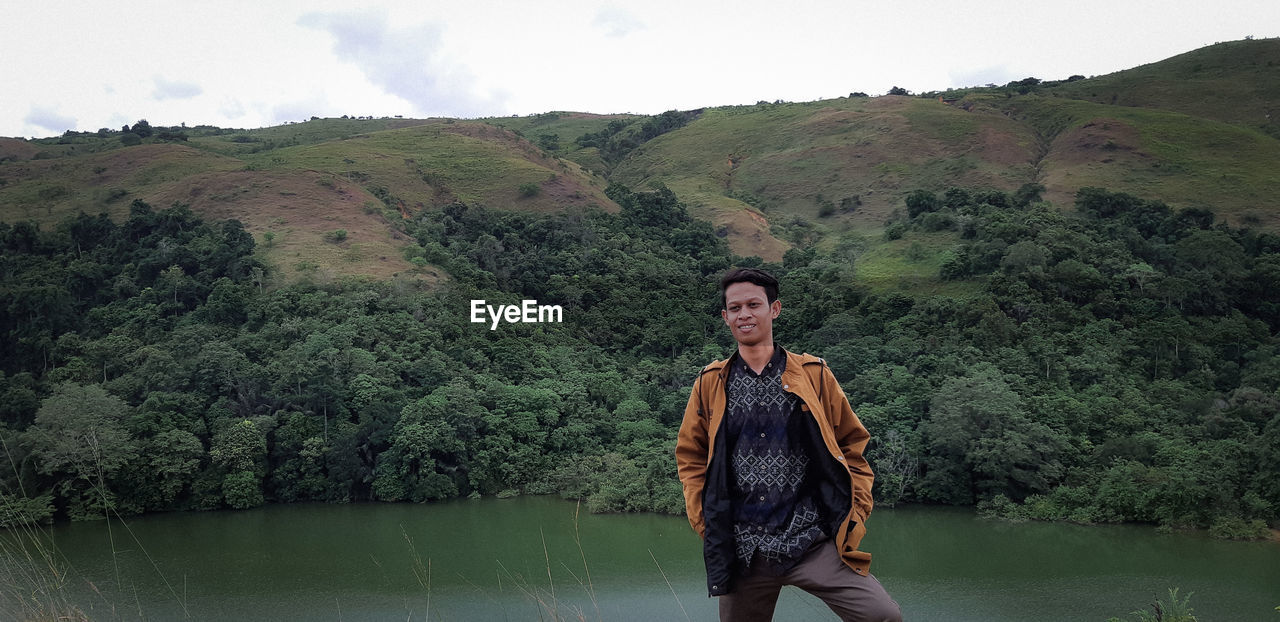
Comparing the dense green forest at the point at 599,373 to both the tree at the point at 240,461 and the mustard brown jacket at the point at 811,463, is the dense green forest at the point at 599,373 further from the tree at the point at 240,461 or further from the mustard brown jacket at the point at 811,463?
the mustard brown jacket at the point at 811,463

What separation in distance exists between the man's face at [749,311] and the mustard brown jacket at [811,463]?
0.37ft

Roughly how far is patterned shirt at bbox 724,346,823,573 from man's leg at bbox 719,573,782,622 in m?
0.07

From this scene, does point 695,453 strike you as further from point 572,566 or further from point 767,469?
point 572,566

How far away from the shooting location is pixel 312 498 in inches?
848

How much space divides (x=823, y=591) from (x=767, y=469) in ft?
1.22

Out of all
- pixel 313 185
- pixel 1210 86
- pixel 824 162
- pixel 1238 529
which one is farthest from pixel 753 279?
pixel 1210 86

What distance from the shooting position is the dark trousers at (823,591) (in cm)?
224

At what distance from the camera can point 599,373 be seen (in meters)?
25.4

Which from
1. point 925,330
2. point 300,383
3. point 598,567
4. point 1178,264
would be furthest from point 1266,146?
point 300,383

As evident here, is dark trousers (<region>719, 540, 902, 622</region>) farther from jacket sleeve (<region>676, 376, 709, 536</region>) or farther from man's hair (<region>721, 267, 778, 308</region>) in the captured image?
man's hair (<region>721, 267, 778, 308</region>)

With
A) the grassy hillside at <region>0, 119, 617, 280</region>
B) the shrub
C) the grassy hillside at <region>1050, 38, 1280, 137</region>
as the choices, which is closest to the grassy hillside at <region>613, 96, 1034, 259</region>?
the grassy hillside at <region>0, 119, 617, 280</region>

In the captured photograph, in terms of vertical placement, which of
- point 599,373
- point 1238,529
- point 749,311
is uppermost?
point 749,311

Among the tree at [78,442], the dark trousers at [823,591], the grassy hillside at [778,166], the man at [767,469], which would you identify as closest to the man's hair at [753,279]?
the man at [767,469]

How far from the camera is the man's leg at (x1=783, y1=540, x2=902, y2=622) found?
2229 millimetres
